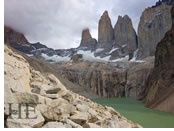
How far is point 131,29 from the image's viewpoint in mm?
96875

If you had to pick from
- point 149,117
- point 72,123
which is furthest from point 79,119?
point 149,117

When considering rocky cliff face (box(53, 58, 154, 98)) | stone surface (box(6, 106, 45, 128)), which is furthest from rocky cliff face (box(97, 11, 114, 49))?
stone surface (box(6, 106, 45, 128))

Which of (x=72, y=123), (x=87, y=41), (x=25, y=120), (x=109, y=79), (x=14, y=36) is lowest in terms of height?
(x=109, y=79)

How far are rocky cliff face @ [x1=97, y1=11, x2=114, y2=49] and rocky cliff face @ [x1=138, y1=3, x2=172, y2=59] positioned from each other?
24.3m

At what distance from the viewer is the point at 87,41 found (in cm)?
12850

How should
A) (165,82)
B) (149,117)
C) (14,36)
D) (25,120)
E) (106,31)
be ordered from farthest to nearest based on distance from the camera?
(14,36) < (106,31) < (165,82) < (149,117) < (25,120)

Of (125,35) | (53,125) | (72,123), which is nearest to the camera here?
(53,125)

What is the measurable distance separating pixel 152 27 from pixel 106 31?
118 ft

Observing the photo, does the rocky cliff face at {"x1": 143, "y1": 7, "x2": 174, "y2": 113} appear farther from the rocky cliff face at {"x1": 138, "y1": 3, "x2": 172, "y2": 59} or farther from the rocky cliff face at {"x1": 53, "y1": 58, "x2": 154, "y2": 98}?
the rocky cliff face at {"x1": 138, "y1": 3, "x2": 172, "y2": 59}

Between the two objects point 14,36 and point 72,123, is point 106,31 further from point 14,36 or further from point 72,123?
point 72,123

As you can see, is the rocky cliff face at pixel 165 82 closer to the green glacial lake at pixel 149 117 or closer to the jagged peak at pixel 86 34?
the green glacial lake at pixel 149 117

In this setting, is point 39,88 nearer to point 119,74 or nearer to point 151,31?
point 119,74

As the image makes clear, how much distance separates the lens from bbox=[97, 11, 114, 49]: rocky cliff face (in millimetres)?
106500

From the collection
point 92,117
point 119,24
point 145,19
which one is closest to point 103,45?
point 119,24
